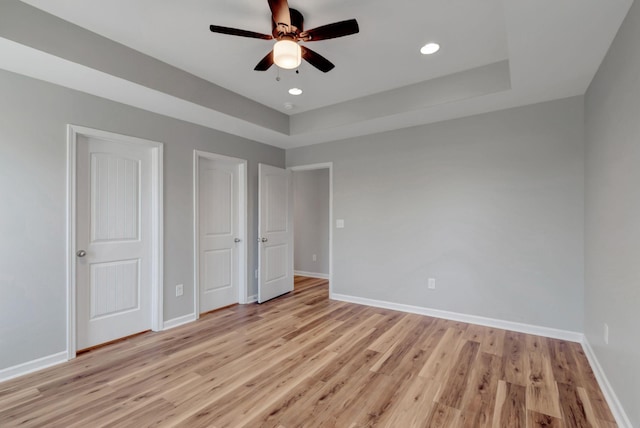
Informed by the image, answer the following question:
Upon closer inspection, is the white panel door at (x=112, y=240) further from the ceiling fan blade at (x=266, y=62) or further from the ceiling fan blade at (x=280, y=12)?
the ceiling fan blade at (x=280, y=12)

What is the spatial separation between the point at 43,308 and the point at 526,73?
14.7 ft

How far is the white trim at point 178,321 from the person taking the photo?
10.8ft

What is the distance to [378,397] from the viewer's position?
6.70 ft

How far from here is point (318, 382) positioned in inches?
87.5

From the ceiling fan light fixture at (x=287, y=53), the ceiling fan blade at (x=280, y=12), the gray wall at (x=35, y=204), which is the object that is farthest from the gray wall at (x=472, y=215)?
the gray wall at (x=35, y=204)

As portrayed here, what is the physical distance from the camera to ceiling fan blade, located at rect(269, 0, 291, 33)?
176 centimetres

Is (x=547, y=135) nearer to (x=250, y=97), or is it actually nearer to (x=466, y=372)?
(x=466, y=372)

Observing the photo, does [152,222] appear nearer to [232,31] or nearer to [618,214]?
[232,31]

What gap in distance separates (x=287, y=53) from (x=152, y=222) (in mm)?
2371

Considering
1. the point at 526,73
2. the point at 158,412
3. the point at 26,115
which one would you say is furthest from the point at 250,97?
the point at 158,412

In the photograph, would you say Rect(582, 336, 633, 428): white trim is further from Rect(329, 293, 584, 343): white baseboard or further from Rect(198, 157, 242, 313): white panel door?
Rect(198, 157, 242, 313): white panel door

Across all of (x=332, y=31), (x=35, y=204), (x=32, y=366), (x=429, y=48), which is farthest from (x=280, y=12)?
(x=32, y=366)

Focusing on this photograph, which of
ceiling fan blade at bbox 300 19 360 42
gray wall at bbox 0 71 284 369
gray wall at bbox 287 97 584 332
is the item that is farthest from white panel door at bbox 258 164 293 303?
ceiling fan blade at bbox 300 19 360 42

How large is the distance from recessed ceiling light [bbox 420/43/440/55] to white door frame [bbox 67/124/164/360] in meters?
2.84
